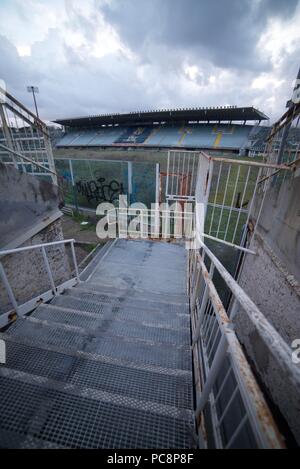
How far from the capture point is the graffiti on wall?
936cm

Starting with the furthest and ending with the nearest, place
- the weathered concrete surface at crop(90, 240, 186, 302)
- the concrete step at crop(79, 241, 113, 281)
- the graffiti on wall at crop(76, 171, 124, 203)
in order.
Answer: the graffiti on wall at crop(76, 171, 124, 203) < the concrete step at crop(79, 241, 113, 281) < the weathered concrete surface at crop(90, 240, 186, 302)

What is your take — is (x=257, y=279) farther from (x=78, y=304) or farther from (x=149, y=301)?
(x=78, y=304)

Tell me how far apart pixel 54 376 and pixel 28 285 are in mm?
2488

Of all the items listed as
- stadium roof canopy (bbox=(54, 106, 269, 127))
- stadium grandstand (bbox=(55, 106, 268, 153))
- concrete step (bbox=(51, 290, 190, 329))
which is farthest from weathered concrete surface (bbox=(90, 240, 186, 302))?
stadium roof canopy (bbox=(54, 106, 269, 127))

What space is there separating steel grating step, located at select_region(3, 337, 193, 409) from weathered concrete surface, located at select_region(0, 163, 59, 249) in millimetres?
1888

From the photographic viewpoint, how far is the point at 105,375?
1.77 m

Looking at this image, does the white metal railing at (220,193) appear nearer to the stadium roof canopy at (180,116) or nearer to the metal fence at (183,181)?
the metal fence at (183,181)

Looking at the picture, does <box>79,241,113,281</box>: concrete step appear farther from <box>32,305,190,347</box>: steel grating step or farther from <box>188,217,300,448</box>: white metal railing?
<box>188,217,300,448</box>: white metal railing

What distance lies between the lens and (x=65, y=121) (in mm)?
35094

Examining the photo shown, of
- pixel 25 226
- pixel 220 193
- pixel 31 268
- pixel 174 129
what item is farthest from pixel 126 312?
pixel 174 129

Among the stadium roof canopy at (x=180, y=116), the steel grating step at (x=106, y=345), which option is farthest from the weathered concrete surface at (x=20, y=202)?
the stadium roof canopy at (x=180, y=116)

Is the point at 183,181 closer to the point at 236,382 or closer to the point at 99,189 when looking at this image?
the point at 99,189

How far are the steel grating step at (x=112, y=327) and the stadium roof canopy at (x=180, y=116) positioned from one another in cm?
2566
